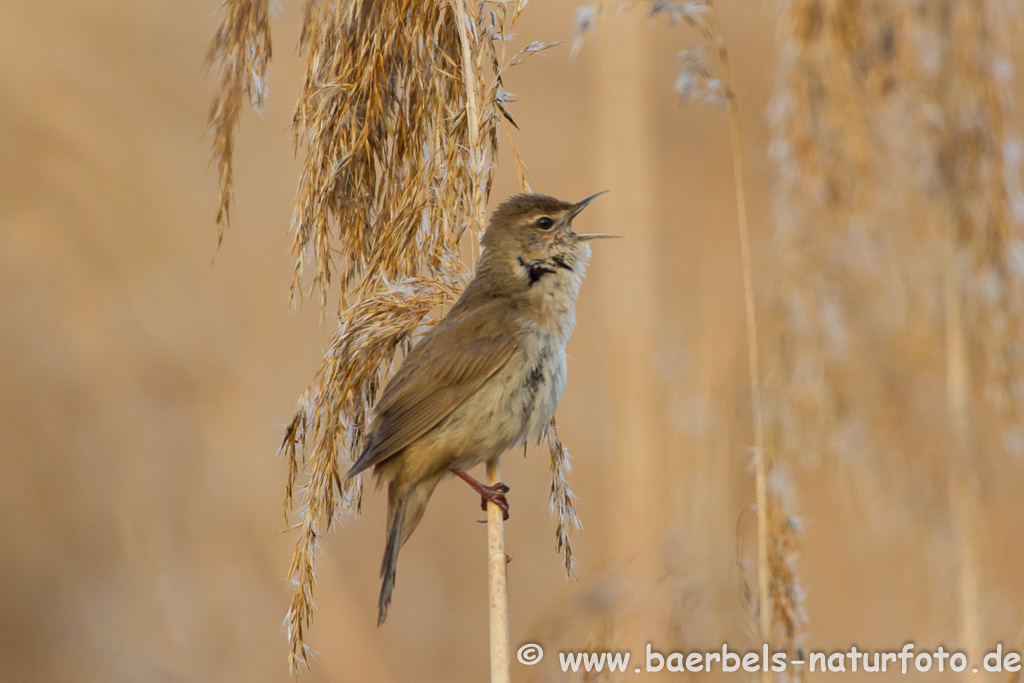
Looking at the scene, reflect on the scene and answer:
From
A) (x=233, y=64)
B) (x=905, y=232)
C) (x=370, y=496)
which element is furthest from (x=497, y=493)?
(x=370, y=496)

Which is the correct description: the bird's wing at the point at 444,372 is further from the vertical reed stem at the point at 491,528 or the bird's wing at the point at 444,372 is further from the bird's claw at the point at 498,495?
the vertical reed stem at the point at 491,528

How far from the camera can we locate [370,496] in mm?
5809

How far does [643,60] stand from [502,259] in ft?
3.56

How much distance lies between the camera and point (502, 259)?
276cm

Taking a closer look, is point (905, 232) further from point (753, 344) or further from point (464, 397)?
point (464, 397)

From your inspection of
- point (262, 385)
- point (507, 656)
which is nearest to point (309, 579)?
point (507, 656)

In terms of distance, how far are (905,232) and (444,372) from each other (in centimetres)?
154

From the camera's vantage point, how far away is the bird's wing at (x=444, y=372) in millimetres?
2492

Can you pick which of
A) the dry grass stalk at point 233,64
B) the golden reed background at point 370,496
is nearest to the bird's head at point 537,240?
the golden reed background at point 370,496

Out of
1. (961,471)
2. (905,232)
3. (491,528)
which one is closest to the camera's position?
(491,528)

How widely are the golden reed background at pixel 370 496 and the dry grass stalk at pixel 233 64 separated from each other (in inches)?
10.2

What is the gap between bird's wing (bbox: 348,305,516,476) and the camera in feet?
8.18

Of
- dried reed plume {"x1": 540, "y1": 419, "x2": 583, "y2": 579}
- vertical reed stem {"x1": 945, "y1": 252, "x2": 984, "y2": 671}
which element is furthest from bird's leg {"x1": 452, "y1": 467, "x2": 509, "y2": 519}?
vertical reed stem {"x1": 945, "y1": 252, "x2": 984, "y2": 671}

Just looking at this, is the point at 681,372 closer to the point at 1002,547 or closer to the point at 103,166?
the point at 1002,547
